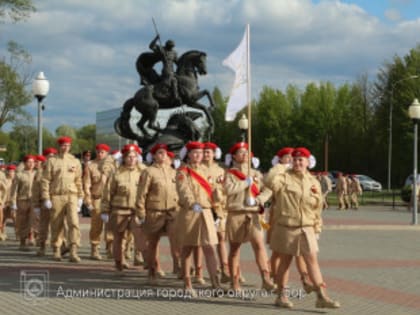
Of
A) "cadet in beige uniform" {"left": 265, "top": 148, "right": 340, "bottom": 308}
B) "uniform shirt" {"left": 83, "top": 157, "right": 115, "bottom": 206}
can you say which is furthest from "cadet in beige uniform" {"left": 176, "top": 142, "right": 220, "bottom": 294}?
"uniform shirt" {"left": 83, "top": 157, "right": 115, "bottom": 206}

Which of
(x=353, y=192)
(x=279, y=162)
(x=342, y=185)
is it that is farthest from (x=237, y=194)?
(x=353, y=192)

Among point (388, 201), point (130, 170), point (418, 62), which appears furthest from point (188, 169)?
point (418, 62)

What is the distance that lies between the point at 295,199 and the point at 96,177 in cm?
640

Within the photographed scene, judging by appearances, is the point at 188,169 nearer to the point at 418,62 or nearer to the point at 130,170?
the point at 130,170

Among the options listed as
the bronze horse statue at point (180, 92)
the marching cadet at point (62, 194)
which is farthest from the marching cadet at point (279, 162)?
the bronze horse statue at point (180, 92)

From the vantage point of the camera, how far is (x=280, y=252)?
878 centimetres

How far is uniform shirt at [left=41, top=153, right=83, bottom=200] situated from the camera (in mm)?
13242

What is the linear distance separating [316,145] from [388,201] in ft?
98.0

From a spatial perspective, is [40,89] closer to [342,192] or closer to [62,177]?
[62,177]

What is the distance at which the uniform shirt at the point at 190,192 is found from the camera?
31.1 ft

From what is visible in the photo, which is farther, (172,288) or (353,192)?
(353,192)

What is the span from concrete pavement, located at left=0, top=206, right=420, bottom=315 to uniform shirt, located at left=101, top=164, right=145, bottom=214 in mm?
1022

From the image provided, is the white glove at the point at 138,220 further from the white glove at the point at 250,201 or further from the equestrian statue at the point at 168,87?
the equestrian statue at the point at 168,87

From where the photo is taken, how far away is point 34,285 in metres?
10.5
